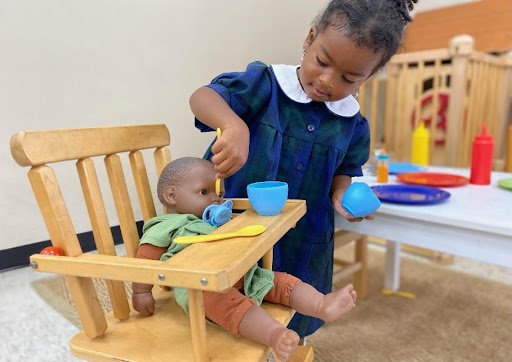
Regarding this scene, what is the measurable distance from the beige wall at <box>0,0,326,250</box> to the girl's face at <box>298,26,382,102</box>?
1.27m

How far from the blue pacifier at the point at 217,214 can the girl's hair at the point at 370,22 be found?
1.29ft

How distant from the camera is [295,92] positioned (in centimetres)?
91

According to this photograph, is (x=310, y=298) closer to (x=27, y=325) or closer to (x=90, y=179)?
(x=90, y=179)

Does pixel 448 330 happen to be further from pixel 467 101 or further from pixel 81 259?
pixel 81 259

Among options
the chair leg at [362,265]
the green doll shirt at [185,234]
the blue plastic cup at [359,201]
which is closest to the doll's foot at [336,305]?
the green doll shirt at [185,234]

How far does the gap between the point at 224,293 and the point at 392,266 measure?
4.36ft

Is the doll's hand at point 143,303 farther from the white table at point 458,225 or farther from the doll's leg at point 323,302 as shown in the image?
the white table at point 458,225

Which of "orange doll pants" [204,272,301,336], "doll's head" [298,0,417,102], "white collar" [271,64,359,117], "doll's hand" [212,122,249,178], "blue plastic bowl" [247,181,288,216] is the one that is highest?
"doll's head" [298,0,417,102]

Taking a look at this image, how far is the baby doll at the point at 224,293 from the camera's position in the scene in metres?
0.68

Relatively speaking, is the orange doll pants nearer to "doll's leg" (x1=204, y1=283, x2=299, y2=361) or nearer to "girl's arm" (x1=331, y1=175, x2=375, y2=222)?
"doll's leg" (x1=204, y1=283, x2=299, y2=361)

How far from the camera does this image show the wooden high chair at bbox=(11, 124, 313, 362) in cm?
56

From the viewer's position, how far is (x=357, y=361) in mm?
1352

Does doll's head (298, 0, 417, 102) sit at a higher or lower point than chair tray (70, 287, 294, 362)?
higher

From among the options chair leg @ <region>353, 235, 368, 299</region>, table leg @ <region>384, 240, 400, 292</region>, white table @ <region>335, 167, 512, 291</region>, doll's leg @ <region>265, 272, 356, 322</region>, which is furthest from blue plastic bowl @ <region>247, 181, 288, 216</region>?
table leg @ <region>384, 240, 400, 292</region>
